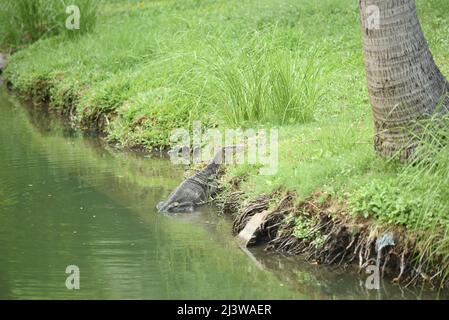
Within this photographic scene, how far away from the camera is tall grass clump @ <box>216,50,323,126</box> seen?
11.2 m

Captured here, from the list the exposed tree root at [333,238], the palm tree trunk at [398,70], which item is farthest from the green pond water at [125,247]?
the palm tree trunk at [398,70]

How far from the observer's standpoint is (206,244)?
29.7 feet

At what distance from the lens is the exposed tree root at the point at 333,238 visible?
7.70 m

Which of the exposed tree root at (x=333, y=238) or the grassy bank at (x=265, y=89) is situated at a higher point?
the grassy bank at (x=265, y=89)

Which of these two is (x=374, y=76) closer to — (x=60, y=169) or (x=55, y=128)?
(x=60, y=169)

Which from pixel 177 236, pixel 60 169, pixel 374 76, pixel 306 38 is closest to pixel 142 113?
pixel 60 169

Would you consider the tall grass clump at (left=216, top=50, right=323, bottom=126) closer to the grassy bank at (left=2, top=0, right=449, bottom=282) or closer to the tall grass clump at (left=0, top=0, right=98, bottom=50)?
the grassy bank at (left=2, top=0, right=449, bottom=282)

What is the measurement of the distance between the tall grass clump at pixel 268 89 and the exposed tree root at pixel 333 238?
2.05 meters

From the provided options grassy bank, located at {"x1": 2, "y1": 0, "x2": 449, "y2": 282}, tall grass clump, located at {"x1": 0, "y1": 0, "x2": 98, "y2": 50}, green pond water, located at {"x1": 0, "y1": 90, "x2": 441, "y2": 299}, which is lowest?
green pond water, located at {"x1": 0, "y1": 90, "x2": 441, "y2": 299}

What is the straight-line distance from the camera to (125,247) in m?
8.89

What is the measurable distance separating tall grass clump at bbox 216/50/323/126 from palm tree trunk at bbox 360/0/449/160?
2685 millimetres

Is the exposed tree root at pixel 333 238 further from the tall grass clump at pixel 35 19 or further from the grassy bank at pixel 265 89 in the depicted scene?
the tall grass clump at pixel 35 19

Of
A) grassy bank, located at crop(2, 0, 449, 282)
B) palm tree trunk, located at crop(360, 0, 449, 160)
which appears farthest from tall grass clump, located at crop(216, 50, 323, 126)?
palm tree trunk, located at crop(360, 0, 449, 160)

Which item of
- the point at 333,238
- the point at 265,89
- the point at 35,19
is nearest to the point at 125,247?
the point at 333,238
